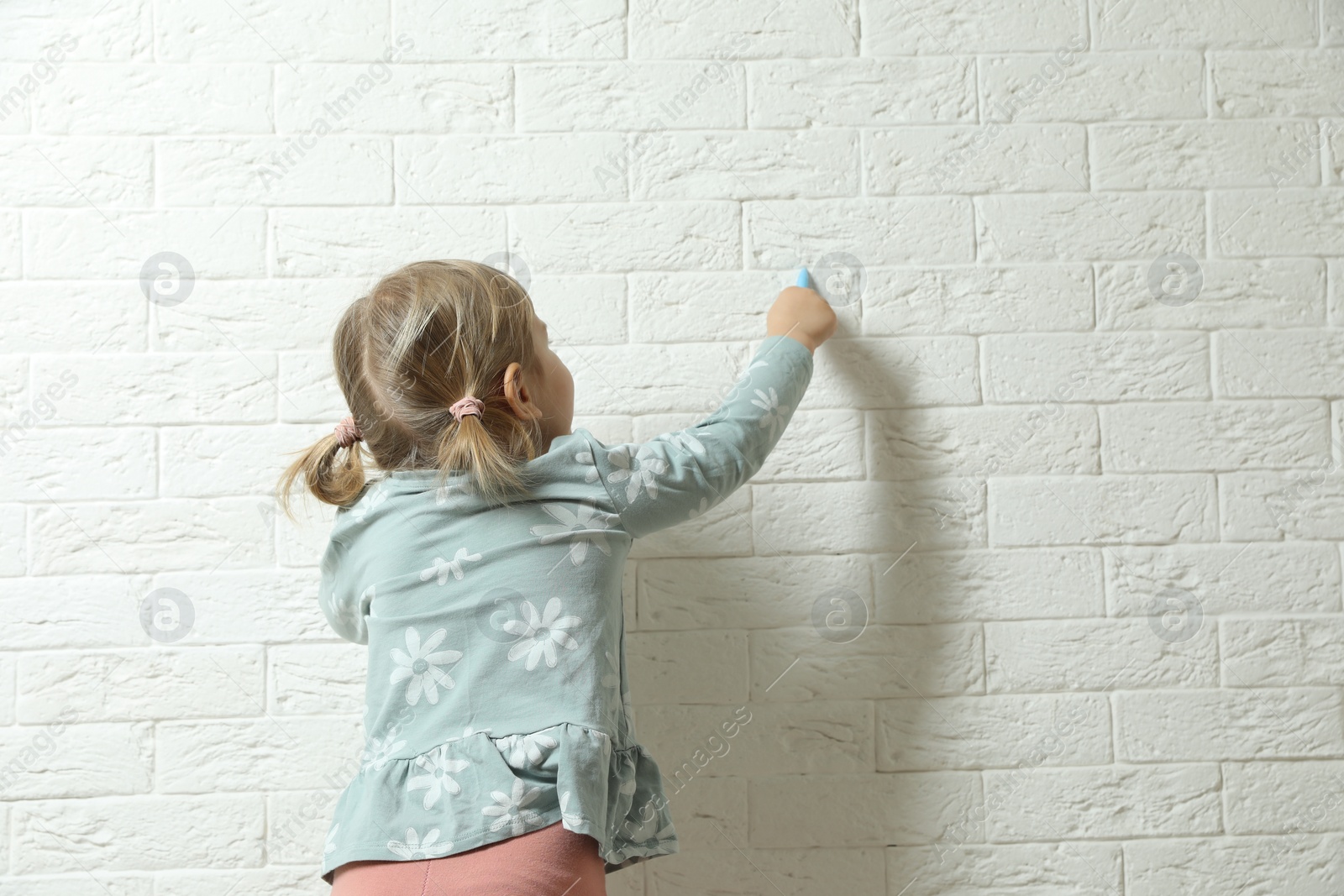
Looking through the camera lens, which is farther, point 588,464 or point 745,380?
point 745,380

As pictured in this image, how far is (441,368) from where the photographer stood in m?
0.88

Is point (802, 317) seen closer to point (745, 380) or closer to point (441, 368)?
point (745, 380)

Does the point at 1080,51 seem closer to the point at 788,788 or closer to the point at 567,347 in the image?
the point at 567,347

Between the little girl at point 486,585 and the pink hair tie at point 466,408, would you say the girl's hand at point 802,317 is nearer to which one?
the little girl at point 486,585

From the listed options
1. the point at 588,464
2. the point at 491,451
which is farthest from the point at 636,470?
the point at 491,451

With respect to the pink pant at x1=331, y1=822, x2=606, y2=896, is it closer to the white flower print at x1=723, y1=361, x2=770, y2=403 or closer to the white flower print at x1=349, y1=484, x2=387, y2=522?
the white flower print at x1=349, y1=484, x2=387, y2=522

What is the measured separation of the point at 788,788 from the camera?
3.73ft

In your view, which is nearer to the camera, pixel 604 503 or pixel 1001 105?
pixel 604 503

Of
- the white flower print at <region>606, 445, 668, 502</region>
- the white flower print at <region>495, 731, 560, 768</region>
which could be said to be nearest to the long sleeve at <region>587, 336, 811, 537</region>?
the white flower print at <region>606, 445, 668, 502</region>

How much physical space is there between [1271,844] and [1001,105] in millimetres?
992

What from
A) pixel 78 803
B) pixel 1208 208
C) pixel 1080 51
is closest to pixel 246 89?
pixel 78 803

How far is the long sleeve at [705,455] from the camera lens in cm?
91

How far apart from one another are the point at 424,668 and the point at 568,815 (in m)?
0.19

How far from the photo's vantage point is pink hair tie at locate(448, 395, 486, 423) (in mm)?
849
